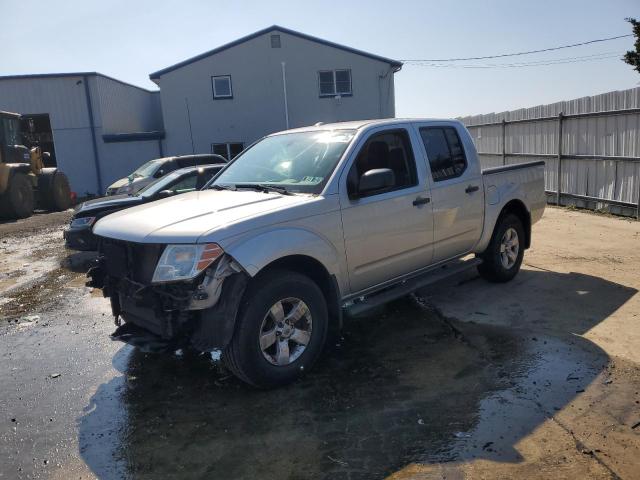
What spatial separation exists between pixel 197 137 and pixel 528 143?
14863 millimetres

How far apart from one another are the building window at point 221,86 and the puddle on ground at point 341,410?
65.9 ft

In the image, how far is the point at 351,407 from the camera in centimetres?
370

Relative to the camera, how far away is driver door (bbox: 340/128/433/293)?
14.5 ft

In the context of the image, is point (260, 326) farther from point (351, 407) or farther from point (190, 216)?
point (190, 216)

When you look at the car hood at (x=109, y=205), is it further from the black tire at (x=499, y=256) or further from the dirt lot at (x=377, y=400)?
the black tire at (x=499, y=256)

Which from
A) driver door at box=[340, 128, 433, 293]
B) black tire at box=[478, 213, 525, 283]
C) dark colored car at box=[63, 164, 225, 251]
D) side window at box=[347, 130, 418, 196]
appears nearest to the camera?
driver door at box=[340, 128, 433, 293]

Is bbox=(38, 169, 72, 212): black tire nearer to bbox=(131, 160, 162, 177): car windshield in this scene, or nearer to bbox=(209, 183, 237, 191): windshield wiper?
bbox=(131, 160, 162, 177): car windshield

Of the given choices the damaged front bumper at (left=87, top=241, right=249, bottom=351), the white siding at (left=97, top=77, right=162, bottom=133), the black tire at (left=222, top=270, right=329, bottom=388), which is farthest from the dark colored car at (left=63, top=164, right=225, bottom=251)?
the white siding at (left=97, top=77, right=162, bottom=133)

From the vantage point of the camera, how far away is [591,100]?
1112 centimetres

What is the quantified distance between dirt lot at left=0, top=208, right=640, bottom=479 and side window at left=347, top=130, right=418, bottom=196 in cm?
149

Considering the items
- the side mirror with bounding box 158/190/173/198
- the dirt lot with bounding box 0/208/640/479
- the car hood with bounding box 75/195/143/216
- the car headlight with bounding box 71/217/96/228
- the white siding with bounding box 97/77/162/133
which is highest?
the white siding with bounding box 97/77/162/133

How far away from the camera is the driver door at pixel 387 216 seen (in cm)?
443

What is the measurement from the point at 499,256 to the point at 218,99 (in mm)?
19341

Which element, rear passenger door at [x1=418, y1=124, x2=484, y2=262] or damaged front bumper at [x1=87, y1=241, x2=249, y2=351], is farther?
rear passenger door at [x1=418, y1=124, x2=484, y2=262]
